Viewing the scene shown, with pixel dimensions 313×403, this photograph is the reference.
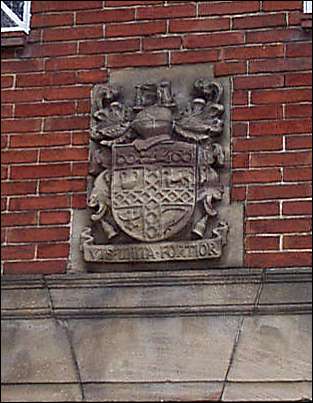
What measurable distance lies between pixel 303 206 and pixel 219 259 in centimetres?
40

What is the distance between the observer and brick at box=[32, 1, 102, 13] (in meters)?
5.01

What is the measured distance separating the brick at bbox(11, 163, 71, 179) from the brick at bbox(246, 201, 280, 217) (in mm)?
779

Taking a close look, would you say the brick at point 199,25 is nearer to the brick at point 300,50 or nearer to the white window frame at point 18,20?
the brick at point 300,50

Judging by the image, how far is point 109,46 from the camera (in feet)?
16.1

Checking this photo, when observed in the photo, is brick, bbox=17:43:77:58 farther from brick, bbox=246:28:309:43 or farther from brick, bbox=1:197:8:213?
brick, bbox=246:28:309:43

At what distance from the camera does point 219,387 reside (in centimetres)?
431

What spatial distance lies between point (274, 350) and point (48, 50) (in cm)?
167

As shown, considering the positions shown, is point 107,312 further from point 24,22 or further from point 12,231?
point 24,22

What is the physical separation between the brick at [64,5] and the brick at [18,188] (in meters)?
0.82

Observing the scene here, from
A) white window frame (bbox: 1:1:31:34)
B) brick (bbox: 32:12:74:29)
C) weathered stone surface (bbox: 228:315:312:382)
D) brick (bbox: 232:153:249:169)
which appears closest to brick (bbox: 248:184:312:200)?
brick (bbox: 232:153:249:169)

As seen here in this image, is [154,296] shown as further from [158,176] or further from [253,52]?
[253,52]

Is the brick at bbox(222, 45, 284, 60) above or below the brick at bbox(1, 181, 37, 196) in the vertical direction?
above

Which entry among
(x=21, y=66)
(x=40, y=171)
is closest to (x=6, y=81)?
(x=21, y=66)

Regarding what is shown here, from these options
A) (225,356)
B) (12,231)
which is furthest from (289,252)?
(12,231)
